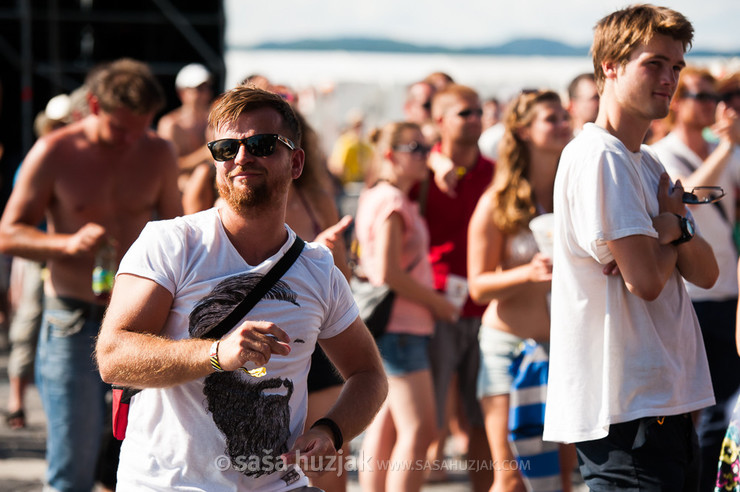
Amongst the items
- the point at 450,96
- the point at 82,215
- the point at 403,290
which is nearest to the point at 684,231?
the point at 403,290

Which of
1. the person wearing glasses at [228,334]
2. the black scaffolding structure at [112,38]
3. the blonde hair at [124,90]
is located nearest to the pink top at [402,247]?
the blonde hair at [124,90]

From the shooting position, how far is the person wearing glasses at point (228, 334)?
2549mm

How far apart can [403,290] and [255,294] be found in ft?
7.97

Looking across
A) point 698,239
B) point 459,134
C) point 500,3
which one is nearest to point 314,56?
point 500,3

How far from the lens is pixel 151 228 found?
2695mm

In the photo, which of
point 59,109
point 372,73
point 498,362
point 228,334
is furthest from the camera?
point 372,73

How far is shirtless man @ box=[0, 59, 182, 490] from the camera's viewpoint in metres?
4.43

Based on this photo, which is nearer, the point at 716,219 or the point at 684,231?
the point at 684,231

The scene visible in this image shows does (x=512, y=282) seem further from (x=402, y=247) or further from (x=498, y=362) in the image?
(x=402, y=247)

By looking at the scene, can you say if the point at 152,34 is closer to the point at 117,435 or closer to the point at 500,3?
the point at 500,3

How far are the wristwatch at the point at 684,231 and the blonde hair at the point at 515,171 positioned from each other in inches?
56.9

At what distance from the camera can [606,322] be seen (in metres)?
3.03

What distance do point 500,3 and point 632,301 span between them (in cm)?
1205

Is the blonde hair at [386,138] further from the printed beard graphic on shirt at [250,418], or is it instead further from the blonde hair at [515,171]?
the printed beard graphic on shirt at [250,418]
